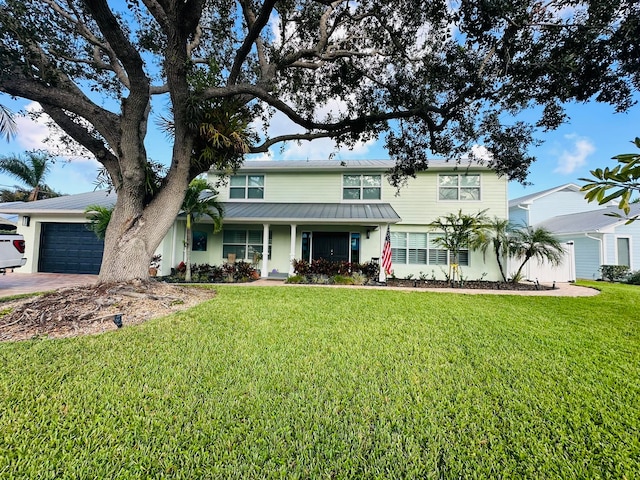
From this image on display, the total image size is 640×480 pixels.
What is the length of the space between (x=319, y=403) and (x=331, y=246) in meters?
11.3

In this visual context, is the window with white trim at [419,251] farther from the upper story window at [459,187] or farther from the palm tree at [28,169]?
the palm tree at [28,169]

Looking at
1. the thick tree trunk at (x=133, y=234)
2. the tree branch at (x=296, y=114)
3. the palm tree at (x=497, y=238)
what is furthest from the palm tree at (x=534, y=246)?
the thick tree trunk at (x=133, y=234)

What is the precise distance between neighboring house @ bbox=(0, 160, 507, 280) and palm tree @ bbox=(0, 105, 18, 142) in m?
6.49

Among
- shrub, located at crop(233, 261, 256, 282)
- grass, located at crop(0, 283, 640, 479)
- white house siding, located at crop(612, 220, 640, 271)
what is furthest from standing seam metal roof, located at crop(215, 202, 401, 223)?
white house siding, located at crop(612, 220, 640, 271)

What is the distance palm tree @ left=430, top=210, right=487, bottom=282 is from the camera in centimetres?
1161

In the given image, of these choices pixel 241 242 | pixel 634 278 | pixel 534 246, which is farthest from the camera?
pixel 241 242

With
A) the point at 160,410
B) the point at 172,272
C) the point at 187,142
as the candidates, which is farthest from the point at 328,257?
the point at 160,410

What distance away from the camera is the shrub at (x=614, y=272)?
47.1 ft

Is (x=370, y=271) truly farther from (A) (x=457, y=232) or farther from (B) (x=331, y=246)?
(A) (x=457, y=232)

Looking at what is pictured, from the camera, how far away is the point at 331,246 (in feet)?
45.6

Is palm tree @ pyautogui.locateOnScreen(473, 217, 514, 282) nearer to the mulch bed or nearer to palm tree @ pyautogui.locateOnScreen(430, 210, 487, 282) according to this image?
palm tree @ pyautogui.locateOnScreen(430, 210, 487, 282)

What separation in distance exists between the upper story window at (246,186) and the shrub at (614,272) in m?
18.5

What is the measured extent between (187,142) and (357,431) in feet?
23.1

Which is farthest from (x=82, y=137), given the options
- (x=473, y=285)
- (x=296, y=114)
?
(x=473, y=285)
